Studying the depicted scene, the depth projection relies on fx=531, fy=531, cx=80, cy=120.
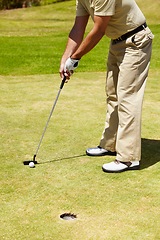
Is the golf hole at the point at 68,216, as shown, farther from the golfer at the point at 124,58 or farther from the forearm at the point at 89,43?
the forearm at the point at 89,43

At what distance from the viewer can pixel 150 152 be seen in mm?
5098

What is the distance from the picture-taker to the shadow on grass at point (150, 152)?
15.7 ft

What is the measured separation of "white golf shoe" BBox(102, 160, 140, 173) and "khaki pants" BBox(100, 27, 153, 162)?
0.12ft

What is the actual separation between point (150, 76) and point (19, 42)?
6354 millimetres

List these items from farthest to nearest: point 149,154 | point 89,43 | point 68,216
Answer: point 149,154 < point 89,43 < point 68,216

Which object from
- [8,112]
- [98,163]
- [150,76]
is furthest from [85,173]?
[150,76]

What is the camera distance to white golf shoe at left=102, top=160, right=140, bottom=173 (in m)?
4.47

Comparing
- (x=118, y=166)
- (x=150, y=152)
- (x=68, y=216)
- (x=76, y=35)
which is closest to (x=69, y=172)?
(x=118, y=166)

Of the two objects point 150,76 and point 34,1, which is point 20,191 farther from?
point 34,1

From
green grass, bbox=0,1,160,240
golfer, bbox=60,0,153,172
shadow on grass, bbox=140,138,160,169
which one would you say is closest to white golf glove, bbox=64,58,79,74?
golfer, bbox=60,0,153,172

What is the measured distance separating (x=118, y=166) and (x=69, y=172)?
43cm

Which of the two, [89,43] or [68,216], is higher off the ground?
[89,43]

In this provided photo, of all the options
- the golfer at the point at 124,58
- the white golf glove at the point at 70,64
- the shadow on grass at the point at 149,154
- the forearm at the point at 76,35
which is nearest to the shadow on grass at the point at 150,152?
the shadow on grass at the point at 149,154

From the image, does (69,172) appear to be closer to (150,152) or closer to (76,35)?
(150,152)
